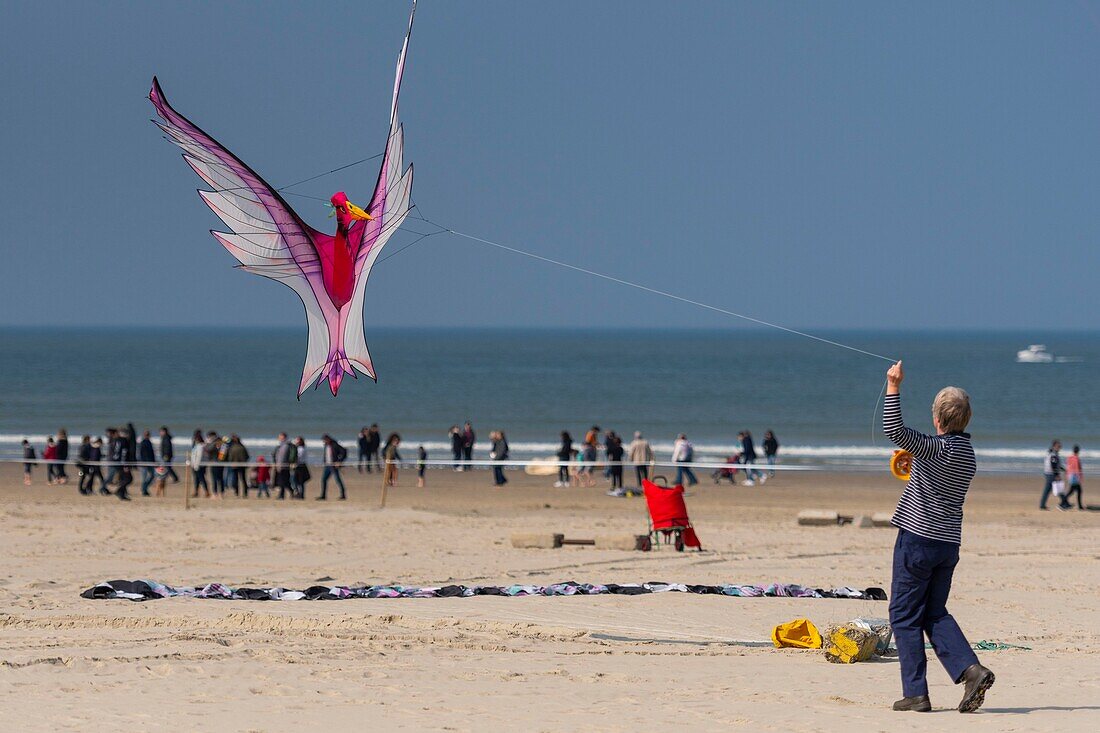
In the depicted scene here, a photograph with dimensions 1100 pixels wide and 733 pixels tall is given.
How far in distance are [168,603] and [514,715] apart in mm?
4983

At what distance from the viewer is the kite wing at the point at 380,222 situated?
362 inches

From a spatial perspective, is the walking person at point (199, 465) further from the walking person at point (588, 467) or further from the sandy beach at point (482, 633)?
the walking person at point (588, 467)

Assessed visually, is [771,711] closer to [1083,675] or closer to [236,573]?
[1083,675]

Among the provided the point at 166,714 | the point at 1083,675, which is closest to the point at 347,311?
the point at 166,714

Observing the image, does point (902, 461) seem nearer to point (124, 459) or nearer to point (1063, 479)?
point (1063, 479)

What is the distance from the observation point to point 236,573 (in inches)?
515

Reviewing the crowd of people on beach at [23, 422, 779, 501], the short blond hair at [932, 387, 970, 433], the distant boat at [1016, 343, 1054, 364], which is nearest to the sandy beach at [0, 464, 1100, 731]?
the short blond hair at [932, 387, 970, 433]

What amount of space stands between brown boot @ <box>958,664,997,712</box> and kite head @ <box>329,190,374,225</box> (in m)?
5.19

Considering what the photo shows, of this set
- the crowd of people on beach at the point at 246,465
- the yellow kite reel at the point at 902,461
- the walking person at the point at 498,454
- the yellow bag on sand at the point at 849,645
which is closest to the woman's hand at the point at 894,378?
the yellow kite reel at the point at 902,461

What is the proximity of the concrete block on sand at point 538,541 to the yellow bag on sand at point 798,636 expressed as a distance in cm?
693

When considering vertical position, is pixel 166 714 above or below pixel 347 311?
below

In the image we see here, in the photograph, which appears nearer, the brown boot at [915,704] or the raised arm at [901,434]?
the raised arm at [901,434]

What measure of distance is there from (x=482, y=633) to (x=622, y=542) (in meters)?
6.52

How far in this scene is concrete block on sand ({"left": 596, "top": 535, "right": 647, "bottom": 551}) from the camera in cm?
1524
